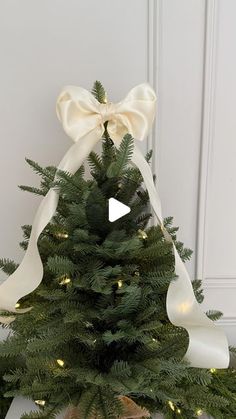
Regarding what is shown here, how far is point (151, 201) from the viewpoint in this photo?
61cm

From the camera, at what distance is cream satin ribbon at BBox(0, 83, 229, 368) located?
586mm

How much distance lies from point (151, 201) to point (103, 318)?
20cm

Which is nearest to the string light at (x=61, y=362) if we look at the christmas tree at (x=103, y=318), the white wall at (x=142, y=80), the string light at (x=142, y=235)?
the christmas tree at (x=103, y=318)

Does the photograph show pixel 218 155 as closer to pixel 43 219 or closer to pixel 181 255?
pixel 181 255

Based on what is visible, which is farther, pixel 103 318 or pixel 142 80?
pixel 142 80

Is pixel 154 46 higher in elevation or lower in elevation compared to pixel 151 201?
higher

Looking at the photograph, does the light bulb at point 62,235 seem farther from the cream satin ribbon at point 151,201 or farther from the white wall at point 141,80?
the white wall at point 141,80

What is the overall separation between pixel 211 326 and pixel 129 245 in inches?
8.0

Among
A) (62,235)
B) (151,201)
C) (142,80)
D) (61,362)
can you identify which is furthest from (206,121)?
(61,362)

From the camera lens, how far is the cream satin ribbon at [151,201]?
1.92 feet

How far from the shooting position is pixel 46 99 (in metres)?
0.80

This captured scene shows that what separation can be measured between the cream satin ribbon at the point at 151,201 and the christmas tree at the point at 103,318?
0.02 m

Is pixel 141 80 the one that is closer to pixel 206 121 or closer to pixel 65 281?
pixel 206 121

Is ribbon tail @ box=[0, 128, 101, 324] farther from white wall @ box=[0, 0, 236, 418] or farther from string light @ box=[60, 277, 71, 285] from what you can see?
white wall @ box=[0, 0, 236, 418]
